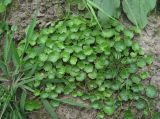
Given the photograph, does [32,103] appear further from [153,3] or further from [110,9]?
[153,3]

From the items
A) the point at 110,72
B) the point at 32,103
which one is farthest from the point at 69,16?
the point at 32,103

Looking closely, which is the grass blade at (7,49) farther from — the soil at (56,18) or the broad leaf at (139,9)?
the broad leaf at (139,9)

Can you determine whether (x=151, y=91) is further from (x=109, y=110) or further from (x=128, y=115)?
(x=109, y=110)

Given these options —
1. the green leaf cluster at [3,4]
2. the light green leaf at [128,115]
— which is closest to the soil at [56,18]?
the green leaf cluster at [3,4]

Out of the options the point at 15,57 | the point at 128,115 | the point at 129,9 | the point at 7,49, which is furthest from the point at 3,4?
the point at 128,115

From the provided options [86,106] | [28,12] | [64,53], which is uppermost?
[28,12]

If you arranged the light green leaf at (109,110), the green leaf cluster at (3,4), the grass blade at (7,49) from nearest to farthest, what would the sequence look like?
the light green leaf at (109,110)
the grass blade at (7,49)
the green leaf cluster at (3,4)
